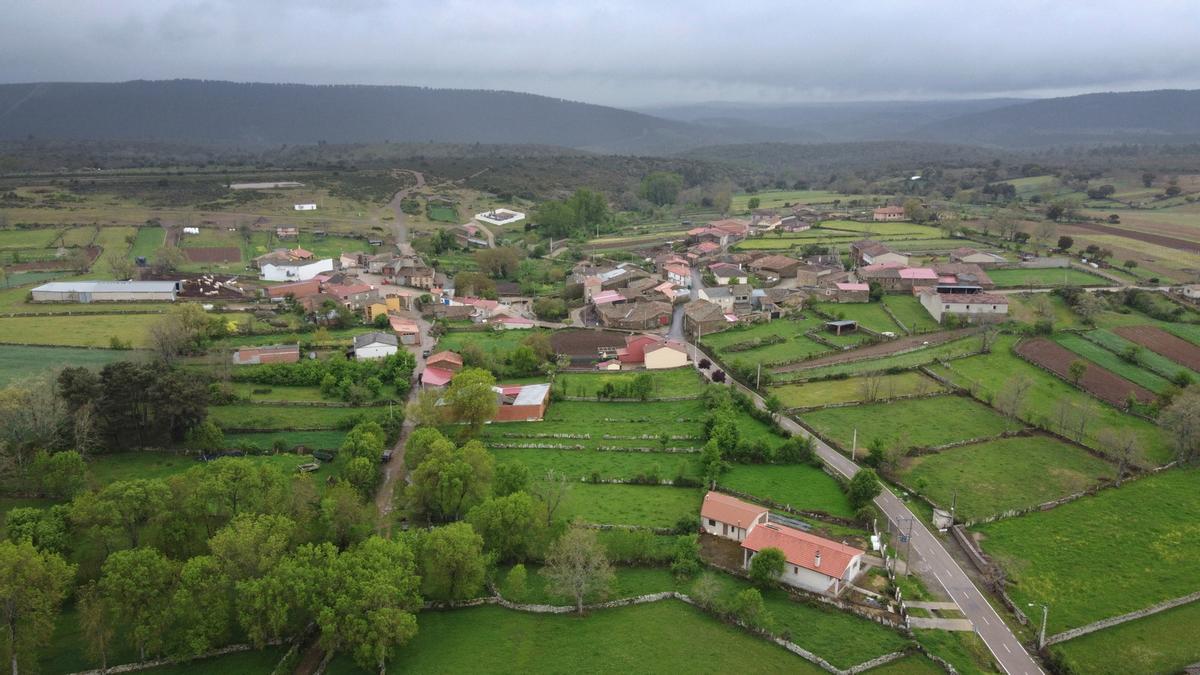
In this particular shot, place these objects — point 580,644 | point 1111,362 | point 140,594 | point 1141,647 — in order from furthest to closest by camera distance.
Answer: point 1111,362 < point 580,644 < point 1141,647 < point 140,594

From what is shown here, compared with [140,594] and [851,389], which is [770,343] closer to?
[851,389]

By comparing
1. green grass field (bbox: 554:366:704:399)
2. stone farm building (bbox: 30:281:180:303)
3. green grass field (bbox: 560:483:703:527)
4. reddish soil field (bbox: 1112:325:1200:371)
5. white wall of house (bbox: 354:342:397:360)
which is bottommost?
green grass field (bbox: 560:483:703:527)

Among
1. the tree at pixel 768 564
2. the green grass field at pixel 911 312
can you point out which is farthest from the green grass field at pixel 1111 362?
the tree at pixel 768 564

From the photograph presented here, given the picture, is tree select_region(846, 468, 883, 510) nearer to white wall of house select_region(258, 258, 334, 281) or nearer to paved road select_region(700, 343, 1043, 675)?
paved road select_region(700, 343, 1043, 675)

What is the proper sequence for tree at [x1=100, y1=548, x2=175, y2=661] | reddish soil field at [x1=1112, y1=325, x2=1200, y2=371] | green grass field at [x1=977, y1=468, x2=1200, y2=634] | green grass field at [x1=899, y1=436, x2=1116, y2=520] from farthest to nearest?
reddish soil field at [x1=1112, y1=325, x2=1200, y2=371] < green grass field at [x1=899, y1=436, x2=1116, y2=520] < green grass field at [x1=977, y1=468, x2=1200, y2=634] < tree at [x1=100, y1=548, x2=175, y2=661]

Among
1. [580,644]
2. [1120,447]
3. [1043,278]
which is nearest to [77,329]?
[580,644]

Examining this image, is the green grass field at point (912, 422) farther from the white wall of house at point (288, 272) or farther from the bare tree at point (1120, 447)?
the white wall of house at point (288, 272)

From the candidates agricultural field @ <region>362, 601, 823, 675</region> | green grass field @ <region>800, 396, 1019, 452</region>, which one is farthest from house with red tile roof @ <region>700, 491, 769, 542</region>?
green grass field @ <region>800, 396, 1019, 452</region>

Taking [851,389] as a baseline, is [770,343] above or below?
above
